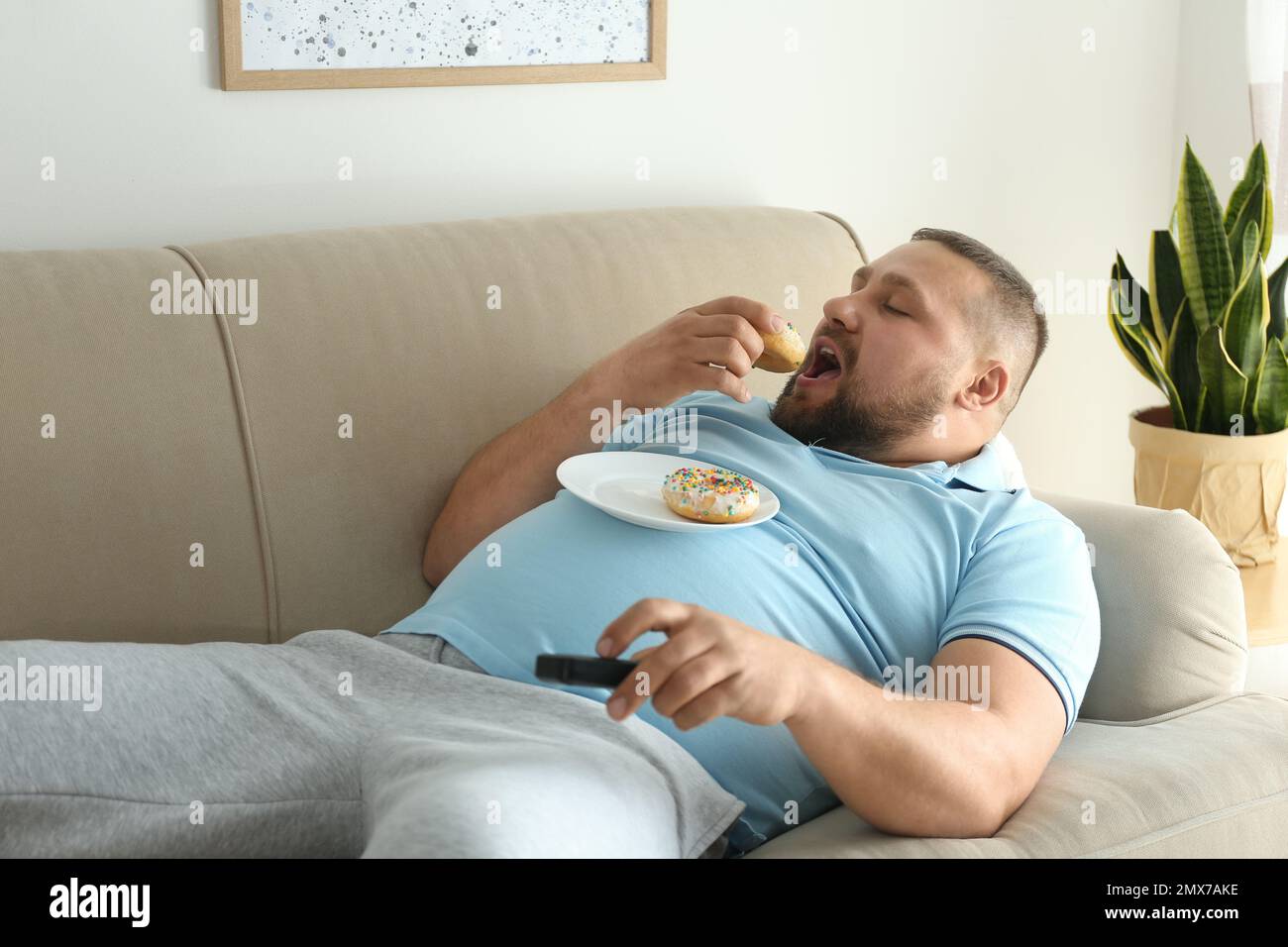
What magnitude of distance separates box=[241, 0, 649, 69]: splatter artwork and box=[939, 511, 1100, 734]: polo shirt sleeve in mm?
1073

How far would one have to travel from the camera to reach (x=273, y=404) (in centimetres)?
164

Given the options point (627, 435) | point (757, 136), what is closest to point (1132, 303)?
point (757, 136)

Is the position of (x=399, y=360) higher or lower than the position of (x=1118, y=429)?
higher

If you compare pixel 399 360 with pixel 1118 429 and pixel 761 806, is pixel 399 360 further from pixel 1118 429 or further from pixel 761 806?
pixel 1118 429

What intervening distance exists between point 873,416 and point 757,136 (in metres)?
0.87

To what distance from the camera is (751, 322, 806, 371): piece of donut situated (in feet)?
5.53

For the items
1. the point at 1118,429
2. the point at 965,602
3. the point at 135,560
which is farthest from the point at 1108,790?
the point at 1118,429

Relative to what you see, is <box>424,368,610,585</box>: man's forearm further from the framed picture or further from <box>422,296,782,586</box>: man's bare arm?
the framed picture

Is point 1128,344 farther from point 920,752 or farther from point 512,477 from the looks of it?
point 920,752

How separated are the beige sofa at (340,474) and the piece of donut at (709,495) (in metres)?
0.32

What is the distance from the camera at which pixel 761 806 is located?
1321 millimetres

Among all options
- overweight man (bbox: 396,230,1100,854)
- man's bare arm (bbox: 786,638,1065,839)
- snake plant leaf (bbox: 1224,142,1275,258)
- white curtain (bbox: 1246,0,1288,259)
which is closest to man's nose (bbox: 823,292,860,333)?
overweight man (bbox: 396,230,1100,854)

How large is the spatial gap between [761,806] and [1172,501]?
4.15 ft

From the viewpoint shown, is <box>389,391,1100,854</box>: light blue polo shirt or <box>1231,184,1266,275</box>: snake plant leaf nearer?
<box>389,391,1100,854</box>: light blue polo shirt
